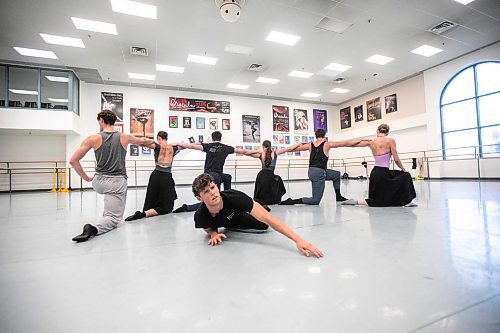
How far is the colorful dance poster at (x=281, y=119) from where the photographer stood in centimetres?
1298

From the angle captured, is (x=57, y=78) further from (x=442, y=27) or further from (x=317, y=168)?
(x=442, y=27)

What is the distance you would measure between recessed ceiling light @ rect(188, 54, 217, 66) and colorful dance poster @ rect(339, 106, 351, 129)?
8553mm

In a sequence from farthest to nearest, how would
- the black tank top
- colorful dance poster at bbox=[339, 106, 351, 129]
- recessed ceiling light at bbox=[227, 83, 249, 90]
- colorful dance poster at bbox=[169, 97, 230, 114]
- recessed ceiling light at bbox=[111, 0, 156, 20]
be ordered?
colorful dance poster at bbox=[339, 106, 351, 129] → colorful dance poster at bbox=[169, 97, 230, 114] → recessed ceiling light at bbox=[227, 83, 249, 90] → recessed ceiling light at bbox=[111, 0, 156, 20] → the black tank top

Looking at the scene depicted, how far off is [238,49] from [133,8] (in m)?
3.15

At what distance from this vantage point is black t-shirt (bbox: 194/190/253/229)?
5.78ft

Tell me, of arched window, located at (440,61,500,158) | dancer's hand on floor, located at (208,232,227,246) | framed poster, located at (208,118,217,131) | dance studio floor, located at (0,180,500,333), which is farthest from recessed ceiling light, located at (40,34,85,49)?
arched window, located at (440,61,500,158)

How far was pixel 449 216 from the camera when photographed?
2.46 meters

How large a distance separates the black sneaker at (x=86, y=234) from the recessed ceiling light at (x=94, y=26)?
6.24 metres

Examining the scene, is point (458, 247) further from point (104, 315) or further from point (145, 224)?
point (145, 224)

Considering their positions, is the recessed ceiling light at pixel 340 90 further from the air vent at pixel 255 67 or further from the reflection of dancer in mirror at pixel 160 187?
the reflection of dancer in mirror at pixel 160 187

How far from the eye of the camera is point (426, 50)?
8219 millimetres

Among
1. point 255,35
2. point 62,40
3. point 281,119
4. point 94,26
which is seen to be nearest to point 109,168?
point 94,26

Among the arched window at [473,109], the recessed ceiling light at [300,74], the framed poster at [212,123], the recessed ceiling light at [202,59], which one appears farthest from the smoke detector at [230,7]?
the arched window at [473,109]

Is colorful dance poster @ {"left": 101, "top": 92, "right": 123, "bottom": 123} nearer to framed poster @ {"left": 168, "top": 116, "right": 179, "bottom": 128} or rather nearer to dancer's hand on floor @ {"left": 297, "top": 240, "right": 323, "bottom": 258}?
framed poster @ {"left": 168, "top": 116, "right": 179, "bottom": 128}
